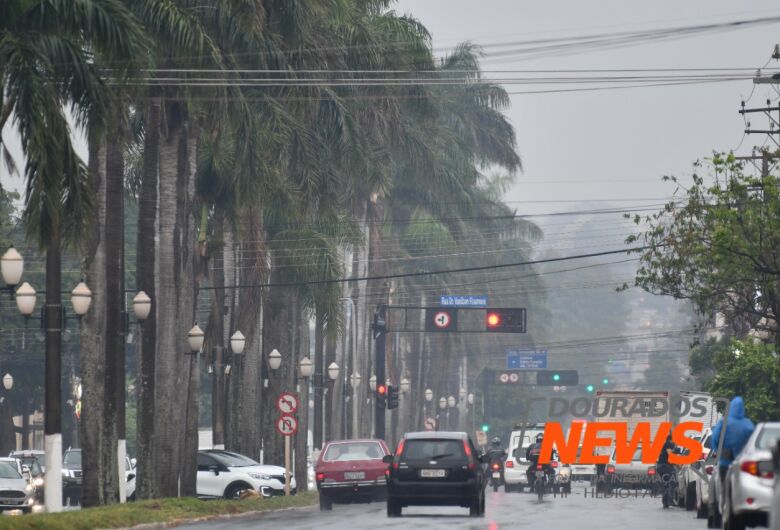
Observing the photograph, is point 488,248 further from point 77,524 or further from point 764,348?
point 77,524

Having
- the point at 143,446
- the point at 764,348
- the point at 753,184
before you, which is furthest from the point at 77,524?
the point at 764,348

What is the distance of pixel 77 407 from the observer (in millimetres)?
83125

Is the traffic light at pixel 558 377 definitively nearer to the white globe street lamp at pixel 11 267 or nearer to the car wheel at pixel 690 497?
the car wheel at pixel 690 497

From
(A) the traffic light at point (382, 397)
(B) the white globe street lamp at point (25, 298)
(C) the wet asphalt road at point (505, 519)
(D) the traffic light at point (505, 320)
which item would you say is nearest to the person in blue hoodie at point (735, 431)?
(C) the wet asphalt road at point (505, 519)

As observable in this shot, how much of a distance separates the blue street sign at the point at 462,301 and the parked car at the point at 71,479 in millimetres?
26952

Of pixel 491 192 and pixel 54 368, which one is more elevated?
pixel 491 192

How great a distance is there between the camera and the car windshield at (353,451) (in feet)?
128

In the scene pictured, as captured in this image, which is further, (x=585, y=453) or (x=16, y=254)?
(x=585, y=453)

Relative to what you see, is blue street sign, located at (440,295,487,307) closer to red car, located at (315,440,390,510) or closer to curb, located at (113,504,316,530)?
red car, located at (315,440,390,510)

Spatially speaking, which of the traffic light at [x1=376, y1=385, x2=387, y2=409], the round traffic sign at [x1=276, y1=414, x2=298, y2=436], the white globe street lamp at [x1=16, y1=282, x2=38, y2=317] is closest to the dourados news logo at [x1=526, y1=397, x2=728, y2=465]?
the round traffic sign at [x1=276, y1=414, x2=298, y2=436]

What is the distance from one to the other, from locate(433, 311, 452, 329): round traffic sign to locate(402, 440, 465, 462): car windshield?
39726mm

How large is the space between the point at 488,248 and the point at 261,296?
169 feet

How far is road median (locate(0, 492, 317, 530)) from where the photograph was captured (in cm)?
2356

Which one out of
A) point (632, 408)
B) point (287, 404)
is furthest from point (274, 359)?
point (632, 408)
